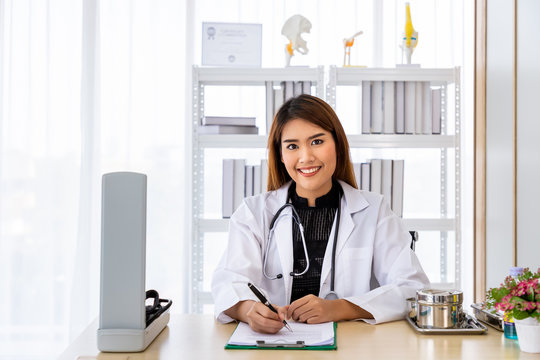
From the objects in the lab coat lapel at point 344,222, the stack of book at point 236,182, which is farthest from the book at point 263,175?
the lab coat lapel at point 344,222

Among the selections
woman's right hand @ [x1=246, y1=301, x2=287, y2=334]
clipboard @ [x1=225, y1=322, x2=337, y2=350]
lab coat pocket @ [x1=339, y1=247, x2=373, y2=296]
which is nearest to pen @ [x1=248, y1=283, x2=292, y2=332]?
woman's right hand @ [x1=246, y1=301, x2=287, y2=334]

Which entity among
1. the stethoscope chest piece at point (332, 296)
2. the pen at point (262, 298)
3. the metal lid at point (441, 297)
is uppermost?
the metal lid at point (441, 297)

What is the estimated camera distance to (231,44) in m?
2.87

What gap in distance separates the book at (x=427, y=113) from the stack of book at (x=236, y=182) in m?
0.86

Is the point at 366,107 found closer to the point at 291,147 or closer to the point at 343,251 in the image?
the point at 291,147

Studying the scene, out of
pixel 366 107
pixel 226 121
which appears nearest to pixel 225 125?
pixel 226 121

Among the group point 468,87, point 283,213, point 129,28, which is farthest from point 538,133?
point 129,28

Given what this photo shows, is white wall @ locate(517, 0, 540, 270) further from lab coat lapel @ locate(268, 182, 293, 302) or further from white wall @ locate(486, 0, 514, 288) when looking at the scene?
lab coat lapel @ locate(268, 182, 293, 302)

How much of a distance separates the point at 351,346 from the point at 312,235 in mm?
621

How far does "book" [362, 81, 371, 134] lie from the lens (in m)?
2.85

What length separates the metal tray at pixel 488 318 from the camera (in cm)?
134

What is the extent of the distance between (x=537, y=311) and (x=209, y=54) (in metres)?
2.12

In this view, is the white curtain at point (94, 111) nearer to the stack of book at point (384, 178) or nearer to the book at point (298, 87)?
the book at point (298, 87)

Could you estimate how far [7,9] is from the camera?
3.06 meters
